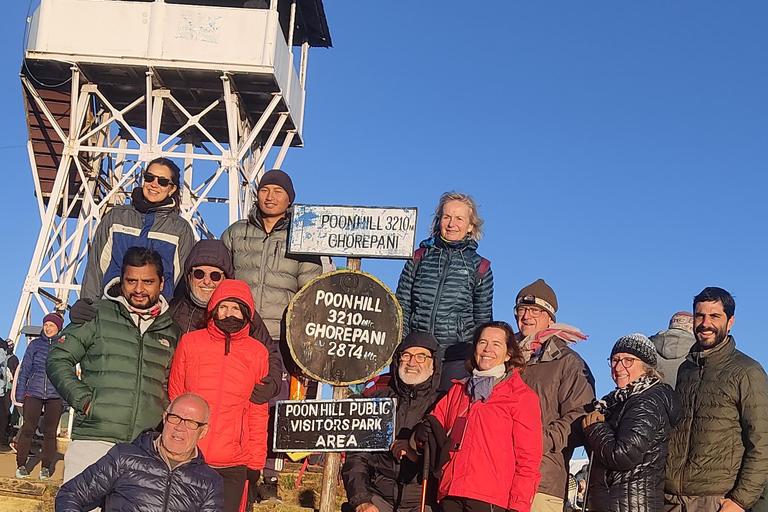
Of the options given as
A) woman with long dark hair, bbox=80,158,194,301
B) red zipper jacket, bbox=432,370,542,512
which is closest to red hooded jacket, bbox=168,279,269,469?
woman with long dark hair, bbox=80,158,194,301

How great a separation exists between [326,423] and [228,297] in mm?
1019

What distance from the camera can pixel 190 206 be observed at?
1723cm

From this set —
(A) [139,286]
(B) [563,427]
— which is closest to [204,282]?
(A) [139,286]

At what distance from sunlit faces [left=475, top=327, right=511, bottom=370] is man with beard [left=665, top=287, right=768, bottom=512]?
1341 millimetres

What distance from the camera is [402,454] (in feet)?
19.0

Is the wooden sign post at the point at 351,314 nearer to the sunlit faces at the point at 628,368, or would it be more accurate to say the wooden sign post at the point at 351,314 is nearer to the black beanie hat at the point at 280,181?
the black beanie hat at the point at 280,181

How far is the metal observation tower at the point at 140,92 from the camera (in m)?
16.1

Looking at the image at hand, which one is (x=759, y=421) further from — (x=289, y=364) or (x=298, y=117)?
(x=298, y=117)

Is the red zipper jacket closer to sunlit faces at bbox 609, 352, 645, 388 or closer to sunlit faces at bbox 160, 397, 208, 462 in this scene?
sunlit faces at bbox 609, 352, 645, 388

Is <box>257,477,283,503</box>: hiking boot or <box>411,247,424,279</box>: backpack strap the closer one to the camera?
<box>411,247,424,279</box>: backpack strap

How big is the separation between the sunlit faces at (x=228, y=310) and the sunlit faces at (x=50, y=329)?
6212 mm

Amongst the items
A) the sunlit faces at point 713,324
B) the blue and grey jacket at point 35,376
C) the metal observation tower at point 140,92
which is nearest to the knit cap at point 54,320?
the blue and grey jacket at point 35,376

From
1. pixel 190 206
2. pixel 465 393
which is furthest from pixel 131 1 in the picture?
pixel 465 393

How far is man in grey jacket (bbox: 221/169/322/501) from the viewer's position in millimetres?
6891
